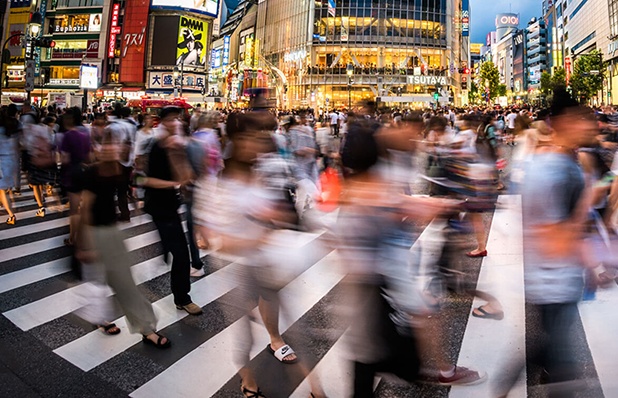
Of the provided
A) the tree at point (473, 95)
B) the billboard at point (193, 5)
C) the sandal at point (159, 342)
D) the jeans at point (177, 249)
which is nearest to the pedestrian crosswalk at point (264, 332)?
the sandal at point (159, 342)

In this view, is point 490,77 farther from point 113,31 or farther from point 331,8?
point 113,31

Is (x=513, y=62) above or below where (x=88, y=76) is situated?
above

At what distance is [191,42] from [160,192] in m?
65.1

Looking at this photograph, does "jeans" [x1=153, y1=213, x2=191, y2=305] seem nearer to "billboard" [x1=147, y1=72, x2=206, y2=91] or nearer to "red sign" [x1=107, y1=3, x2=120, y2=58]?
"billboard" [x1=147, y1=72, x2=206, y2=91]

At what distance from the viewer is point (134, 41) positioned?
2434 inches

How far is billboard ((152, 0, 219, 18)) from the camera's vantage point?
6059cm

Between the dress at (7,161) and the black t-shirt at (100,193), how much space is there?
6530 mm

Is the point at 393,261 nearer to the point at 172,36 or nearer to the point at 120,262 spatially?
the point at 120,262

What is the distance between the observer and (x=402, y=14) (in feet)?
237

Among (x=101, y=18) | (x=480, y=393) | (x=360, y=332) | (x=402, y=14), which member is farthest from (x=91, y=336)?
(x=402, y=14)

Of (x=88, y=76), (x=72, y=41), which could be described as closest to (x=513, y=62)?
(x=72, y=41)

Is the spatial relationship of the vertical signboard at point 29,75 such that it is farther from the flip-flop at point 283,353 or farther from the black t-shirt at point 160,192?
the flip-flop at point 283,353

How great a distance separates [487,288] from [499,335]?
4.44 feet

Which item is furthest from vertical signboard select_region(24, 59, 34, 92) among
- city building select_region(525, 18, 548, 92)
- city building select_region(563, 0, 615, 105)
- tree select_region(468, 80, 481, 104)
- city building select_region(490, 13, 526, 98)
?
city building select_region(490, 13, 526, 98)
